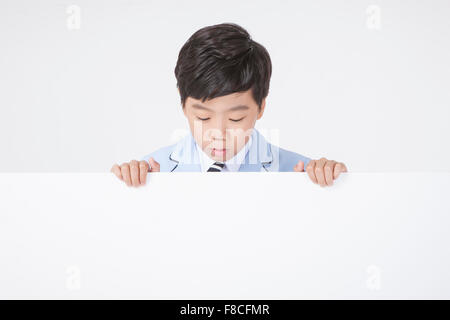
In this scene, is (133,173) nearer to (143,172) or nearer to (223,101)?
(143,172)

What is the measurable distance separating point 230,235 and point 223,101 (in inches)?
12.4

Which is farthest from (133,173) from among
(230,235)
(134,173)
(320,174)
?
(320,174)

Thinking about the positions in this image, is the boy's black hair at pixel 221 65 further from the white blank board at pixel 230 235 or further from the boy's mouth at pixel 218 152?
the white blank board at pixel 230 235

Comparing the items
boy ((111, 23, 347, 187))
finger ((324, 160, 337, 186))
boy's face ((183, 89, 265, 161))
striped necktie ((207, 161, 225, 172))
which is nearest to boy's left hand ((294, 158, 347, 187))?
finger ((324, 160, 337, 186))

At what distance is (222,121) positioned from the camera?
101cm

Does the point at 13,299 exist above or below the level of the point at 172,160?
below

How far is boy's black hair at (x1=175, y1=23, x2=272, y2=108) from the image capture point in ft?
3.51

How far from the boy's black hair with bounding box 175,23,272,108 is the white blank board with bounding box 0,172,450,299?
0.30 m

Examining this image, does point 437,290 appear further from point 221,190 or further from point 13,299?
point 13,299

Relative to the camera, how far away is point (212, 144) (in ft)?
3.42

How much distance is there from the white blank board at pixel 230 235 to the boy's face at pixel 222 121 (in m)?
0.21

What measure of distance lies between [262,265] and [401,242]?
0.81 ft

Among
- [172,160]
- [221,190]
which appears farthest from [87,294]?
[172,160]

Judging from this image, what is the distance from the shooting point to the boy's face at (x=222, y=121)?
3.33ft
